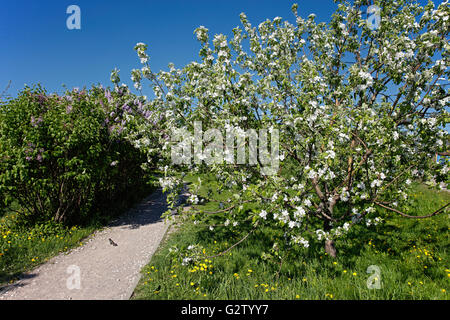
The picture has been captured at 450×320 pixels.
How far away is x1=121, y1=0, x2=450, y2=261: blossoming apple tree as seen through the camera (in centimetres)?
387

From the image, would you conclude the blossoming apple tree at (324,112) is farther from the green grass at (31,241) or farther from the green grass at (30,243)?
the green grass at (30,243)

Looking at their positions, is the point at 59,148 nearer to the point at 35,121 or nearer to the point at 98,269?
the point at 35,121

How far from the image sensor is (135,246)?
7.25 meters

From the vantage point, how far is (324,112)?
4.13 metres

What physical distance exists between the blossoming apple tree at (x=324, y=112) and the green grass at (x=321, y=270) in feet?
2.28

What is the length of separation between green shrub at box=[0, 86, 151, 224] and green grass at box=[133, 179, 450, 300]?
371cm

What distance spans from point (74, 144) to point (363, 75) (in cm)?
719

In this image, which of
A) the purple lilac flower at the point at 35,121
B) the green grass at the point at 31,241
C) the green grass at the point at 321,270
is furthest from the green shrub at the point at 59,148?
the green grass at the point at 321,270

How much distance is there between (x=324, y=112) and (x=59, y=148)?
6.92 metres

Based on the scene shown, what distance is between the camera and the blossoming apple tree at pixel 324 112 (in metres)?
3.87

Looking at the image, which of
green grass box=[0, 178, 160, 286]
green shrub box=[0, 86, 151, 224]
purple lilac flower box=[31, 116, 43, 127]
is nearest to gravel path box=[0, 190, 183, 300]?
green grass box=[0, 178, 160, 286]

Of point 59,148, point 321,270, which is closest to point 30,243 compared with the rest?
point 59,148

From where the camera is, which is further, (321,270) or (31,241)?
(31,241)
